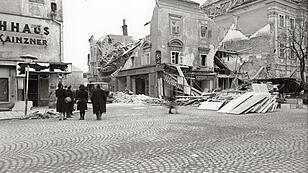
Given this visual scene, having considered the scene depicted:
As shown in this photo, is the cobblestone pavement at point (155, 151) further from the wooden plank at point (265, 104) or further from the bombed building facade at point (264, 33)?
the bombed building facade at point (264, 33)

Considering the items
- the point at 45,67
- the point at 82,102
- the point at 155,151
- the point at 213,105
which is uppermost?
the point at 45,67

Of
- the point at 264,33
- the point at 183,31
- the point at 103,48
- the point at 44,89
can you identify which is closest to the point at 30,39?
the point at 44,89

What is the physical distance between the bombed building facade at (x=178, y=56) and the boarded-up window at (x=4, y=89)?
1443cm

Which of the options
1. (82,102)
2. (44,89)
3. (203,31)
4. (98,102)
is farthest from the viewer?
(203,31)

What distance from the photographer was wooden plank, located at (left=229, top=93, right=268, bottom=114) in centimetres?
1599

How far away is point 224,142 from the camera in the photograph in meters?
7.30

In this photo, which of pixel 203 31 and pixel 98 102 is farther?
pixel 203 31


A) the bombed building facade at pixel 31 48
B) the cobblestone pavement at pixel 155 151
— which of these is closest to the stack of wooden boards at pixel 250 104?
the cobblestone pavement at pixel 155 151

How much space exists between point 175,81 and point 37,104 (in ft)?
44.0

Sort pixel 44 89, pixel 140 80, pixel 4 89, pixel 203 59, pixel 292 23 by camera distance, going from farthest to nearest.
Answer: pixel 292 23, pixel 140 80, pixel 203 59, pixel 44 89, pixel 4 89

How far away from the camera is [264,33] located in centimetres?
3431

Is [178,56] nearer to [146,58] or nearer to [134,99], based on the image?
[146,58]

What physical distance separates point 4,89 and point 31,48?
3470 millimetres

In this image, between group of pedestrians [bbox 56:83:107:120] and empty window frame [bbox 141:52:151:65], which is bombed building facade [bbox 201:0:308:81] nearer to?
empty window frame [bbox 141:52:151:65]
